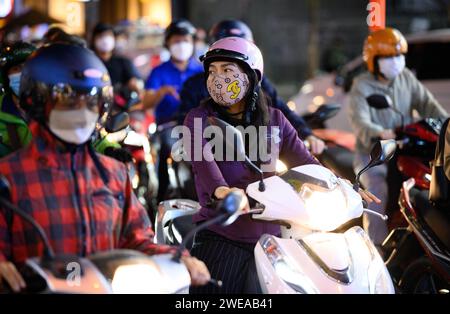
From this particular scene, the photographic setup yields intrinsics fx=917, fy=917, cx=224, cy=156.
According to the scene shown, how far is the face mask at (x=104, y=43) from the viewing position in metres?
10.7

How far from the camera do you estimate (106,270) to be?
334 centimetres

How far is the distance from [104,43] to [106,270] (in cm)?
762

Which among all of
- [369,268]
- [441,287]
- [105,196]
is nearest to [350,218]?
[369,268]

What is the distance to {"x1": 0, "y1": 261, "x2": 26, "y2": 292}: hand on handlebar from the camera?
3.26 meters

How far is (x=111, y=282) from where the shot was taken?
3.43 m

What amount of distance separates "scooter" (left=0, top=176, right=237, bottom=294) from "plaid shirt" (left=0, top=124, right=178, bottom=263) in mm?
73

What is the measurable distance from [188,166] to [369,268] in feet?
13.5

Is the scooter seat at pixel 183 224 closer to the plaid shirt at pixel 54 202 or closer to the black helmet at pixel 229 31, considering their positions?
the plaid shirt at pixel 54 202

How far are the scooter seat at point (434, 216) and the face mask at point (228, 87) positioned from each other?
4.96ft

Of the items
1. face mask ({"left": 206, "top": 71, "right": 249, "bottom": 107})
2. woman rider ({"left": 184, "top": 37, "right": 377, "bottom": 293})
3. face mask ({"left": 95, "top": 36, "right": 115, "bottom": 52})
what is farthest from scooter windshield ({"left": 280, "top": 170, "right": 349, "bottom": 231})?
face mask ({"left": 95, "top": 36, "right": 115, "bottom": 52})

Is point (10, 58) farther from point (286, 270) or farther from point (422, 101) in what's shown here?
point (422, 101)

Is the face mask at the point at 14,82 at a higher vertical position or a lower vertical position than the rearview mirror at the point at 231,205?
higher

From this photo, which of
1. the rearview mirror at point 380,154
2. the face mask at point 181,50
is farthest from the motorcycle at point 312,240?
the face mask at point 181,50
